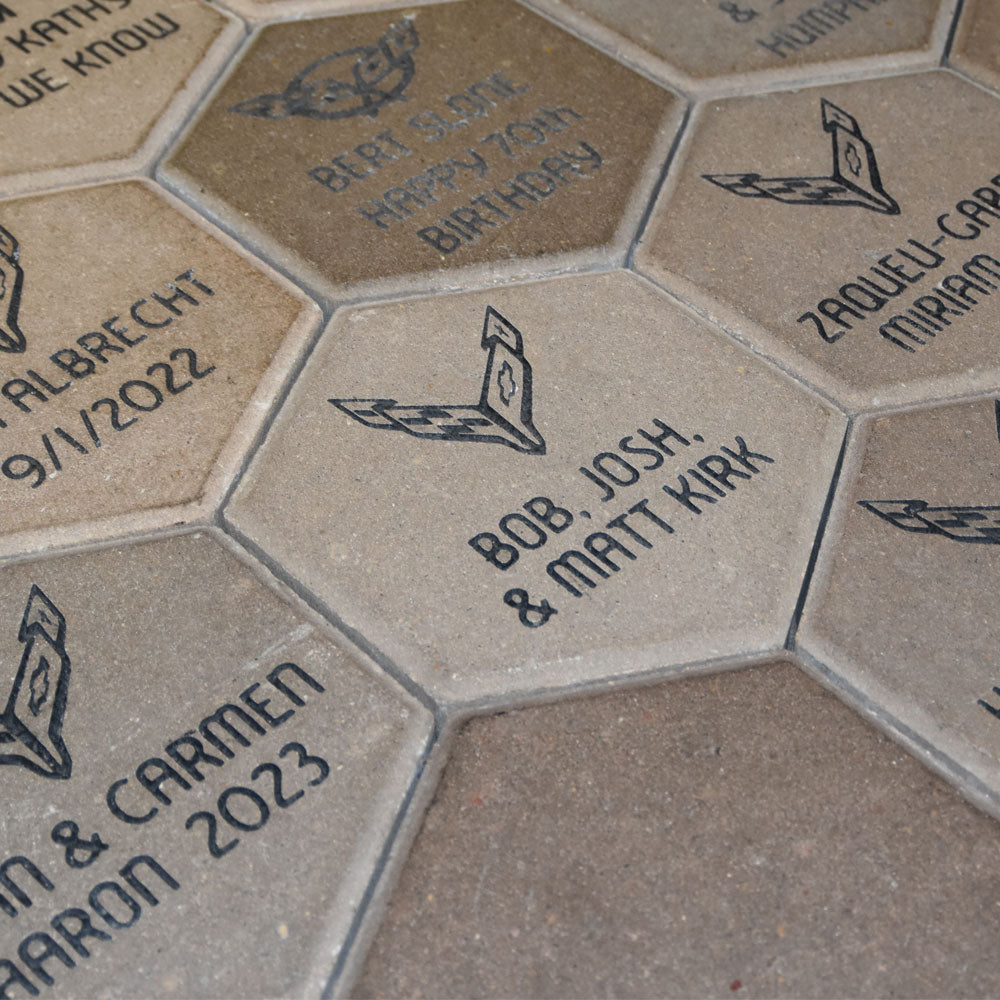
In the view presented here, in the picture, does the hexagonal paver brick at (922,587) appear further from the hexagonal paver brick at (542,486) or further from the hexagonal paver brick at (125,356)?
the hexagonal paver brick at (125,356)

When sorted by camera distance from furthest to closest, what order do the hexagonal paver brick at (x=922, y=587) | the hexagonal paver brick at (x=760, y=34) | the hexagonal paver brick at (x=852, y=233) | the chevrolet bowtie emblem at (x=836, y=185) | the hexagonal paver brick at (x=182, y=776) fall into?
the hexagonal paver brick at (x=760, y=34)
the chevrolet bowtie emblem at (x=836, y=185)
the hexagonal paver brick at (x=852, y=233)
the hexagonal paver brick at (x=922, y=587)
the hexagonal paver brick at (x=182, y=776)

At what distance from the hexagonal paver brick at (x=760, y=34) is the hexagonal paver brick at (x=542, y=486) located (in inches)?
19.5

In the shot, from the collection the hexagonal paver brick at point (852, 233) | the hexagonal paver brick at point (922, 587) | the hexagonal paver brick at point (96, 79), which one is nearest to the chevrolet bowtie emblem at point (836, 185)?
the hexagonal paver brick at point (852, 233)

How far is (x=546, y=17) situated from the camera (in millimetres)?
1652

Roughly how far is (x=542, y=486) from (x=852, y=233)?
565mm

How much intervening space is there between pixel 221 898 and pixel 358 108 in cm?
107

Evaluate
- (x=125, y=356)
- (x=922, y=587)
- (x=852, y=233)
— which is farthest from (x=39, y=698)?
(x=852, y=233)

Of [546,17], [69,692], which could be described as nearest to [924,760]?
[69,692]

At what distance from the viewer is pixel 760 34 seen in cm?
163

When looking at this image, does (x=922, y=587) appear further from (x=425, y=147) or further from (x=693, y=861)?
(x=425, y=147)

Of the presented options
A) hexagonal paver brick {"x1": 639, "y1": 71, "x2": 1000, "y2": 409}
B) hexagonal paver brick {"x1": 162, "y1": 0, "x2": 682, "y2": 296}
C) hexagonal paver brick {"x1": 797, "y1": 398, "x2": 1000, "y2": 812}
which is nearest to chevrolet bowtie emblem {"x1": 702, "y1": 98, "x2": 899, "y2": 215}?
hexagonal paver brick {"x1": 639, "y1": 71, "x2": 1000, "y2": 409}

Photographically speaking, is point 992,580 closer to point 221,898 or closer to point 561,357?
point 561,357

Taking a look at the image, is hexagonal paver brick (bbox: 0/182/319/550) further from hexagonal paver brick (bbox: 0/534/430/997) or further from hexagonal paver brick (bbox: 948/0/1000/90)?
A: hexagonal paver brick (bbox: 948/0/1000/90)

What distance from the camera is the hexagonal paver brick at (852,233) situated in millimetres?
1243
